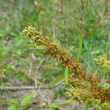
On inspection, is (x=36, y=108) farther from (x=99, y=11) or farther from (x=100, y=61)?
(x=99, y=11)

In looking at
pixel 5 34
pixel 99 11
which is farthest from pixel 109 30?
pixel 5 34

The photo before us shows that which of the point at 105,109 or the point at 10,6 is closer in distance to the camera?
the point at 105,109

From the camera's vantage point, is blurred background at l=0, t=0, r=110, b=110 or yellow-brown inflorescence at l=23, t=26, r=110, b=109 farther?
blurred background at l=0, t=0, r=110, b=110

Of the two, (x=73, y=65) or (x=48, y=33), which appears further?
(x=48, y=33)

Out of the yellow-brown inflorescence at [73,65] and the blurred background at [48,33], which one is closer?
the yellow-brown inflorescence at [73,65]

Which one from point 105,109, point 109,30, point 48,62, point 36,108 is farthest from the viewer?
point 109,30

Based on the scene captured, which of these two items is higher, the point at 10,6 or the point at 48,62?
the point at 10,6

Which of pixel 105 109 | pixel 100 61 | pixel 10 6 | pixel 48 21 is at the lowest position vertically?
pixel 105 109

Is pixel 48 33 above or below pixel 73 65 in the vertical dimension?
above
